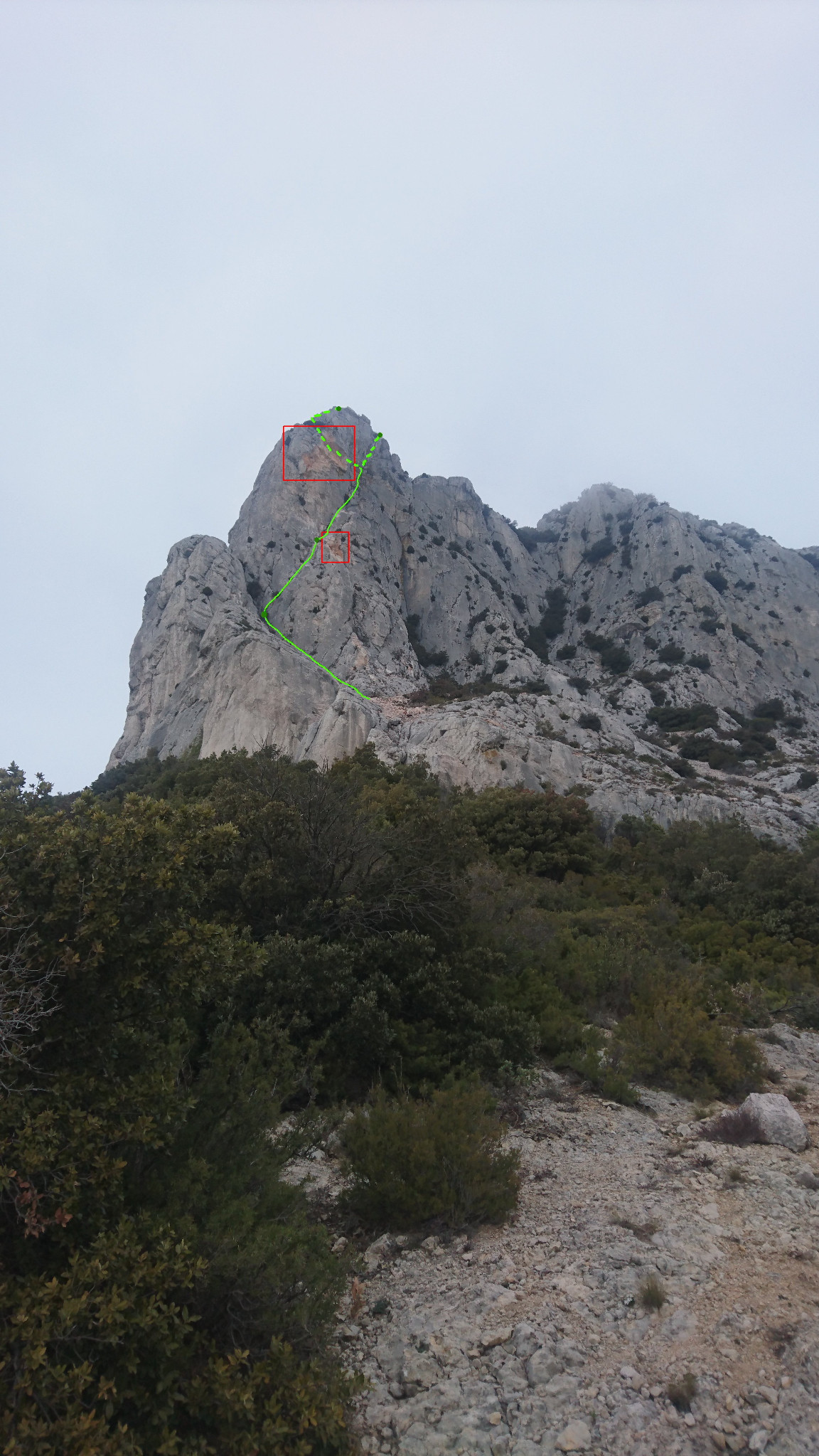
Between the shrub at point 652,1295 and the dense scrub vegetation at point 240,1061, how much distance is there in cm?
138

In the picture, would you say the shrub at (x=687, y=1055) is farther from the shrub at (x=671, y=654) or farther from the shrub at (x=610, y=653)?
the shrub at (x=610, y=653)

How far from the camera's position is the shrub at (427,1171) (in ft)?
18.5

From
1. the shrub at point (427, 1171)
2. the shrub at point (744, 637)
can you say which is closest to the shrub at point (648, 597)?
the shrub at point (744, 637)

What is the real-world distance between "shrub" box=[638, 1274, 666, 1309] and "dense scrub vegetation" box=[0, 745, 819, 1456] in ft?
4.53

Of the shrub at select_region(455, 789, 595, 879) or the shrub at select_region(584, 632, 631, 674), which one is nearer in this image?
the shrub at select_region(455, 789, 595, 879)

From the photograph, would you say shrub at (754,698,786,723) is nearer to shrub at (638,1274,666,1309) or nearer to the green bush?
shrub at (638,1274,666,1309)

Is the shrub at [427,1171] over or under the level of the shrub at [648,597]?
under

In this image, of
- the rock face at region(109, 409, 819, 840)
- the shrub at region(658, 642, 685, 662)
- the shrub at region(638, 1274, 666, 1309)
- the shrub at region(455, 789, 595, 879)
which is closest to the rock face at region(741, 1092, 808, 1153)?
the shrub at region(638, 1274, 666, 1309)

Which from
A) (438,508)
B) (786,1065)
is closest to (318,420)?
(438,508)

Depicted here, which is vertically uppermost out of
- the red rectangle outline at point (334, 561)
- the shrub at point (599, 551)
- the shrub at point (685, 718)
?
the shrub at point (599, 551)

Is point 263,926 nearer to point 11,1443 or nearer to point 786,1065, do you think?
point 11,1443

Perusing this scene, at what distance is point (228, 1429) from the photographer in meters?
2.99

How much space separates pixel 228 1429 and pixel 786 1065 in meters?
10.2

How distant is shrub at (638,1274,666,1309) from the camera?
4.47 m
